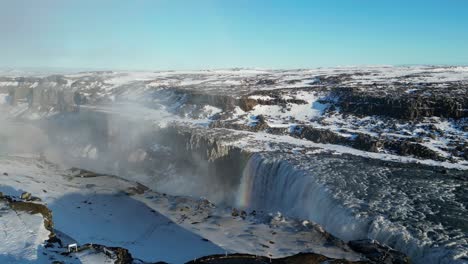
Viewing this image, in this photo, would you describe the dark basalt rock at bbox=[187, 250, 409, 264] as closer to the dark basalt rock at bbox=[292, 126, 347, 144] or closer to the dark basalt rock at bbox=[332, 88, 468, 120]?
the dark basalt rock at bbox=[292, 126, 347, 144]

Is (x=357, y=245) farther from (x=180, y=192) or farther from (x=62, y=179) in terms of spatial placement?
(x=62, y=179)

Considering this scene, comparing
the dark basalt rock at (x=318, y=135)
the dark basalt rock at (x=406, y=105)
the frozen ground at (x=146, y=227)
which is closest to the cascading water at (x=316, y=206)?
the frozen ground at (x=146, y=227)

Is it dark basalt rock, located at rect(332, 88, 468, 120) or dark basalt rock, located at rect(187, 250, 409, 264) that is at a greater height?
dark basalt rock, located at rect(332, 88, 468, 120)

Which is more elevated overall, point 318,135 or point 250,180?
point 318,135

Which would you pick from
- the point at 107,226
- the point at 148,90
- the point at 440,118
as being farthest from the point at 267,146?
the point at 148,90

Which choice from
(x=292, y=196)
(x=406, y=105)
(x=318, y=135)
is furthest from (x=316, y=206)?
(x=406, y=105)

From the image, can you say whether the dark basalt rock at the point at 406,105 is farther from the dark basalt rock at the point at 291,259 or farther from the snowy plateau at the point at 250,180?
the dark basalt rock at the point at 291,259

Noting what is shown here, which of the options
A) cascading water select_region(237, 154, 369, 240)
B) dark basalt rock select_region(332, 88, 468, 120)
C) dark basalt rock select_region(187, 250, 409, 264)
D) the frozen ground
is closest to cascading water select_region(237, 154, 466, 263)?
cascading water select_region(237, 154, 369, 240)

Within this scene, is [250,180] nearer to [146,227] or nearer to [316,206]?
[316,206]

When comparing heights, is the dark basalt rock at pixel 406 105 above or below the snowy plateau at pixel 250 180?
above

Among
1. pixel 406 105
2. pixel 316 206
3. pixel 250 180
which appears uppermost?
pixel 406 105
